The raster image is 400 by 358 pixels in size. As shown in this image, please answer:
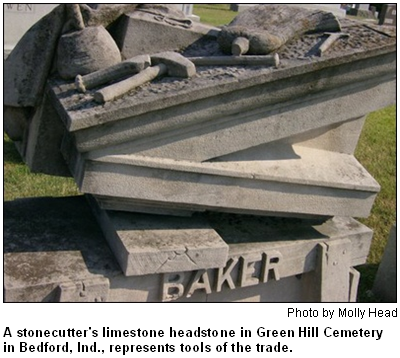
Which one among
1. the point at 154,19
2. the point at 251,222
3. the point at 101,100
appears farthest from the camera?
the point at 251,222

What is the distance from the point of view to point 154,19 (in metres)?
3.01

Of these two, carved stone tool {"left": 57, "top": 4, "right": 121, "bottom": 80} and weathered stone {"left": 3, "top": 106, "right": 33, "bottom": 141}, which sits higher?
carved stone tool {"left": 57, "top": 4, "right": 121, "bottom": 80}

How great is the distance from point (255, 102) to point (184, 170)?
1.47 ft

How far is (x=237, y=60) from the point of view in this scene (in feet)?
9.22

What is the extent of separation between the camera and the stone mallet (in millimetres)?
2559

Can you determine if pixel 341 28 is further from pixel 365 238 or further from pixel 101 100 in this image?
pixel 101 100

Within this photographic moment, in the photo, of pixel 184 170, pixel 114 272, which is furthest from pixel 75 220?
pixel 184 170

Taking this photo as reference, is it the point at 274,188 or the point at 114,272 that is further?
the point at 274,188

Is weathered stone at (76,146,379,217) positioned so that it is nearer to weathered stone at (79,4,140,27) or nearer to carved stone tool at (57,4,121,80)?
carved stone tool at (57,4,121,80)

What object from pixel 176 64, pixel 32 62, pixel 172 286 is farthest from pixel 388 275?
pixel 32 62

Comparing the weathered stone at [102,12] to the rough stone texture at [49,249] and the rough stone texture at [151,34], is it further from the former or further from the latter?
the rough stone texture at [49,249]

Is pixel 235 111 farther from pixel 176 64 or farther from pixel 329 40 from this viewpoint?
pixel 329 40

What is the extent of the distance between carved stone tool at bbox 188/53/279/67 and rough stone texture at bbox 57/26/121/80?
38 centimetres

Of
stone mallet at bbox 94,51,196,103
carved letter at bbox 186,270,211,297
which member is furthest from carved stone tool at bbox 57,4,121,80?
carved letter at bbox 186,270,211,297
